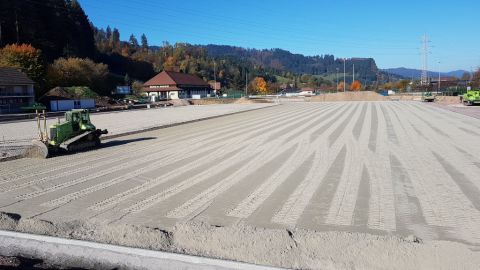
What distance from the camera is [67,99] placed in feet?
201

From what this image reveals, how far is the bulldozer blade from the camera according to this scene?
46.8ft

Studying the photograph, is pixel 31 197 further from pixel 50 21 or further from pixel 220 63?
pixel 220 63

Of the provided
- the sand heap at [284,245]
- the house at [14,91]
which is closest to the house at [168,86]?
the house at [14,91]

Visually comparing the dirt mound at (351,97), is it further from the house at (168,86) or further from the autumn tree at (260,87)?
the autumn tree at (260,87)

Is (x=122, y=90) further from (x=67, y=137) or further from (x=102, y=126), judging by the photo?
(x=67, y=137)

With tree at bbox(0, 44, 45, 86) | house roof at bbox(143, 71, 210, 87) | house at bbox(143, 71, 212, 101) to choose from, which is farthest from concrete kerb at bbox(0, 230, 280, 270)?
house roof at bbox(143, 71, 210, 87)

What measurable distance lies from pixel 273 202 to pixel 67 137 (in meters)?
10.5

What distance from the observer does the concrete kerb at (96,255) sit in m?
5.51

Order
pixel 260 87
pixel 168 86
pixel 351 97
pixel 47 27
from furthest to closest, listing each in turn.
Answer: pixel 260 87, pixel 168 86, pixel 47 27, pixel 351 97

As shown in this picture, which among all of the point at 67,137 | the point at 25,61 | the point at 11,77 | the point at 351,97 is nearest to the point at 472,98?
the point at 351,97

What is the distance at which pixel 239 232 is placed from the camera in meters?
6.37

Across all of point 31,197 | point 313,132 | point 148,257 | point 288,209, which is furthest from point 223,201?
point 313,132

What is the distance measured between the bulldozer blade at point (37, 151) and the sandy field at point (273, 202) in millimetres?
731

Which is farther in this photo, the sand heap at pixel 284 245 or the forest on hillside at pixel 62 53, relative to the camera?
the forest on hillside at pixel 62 53
